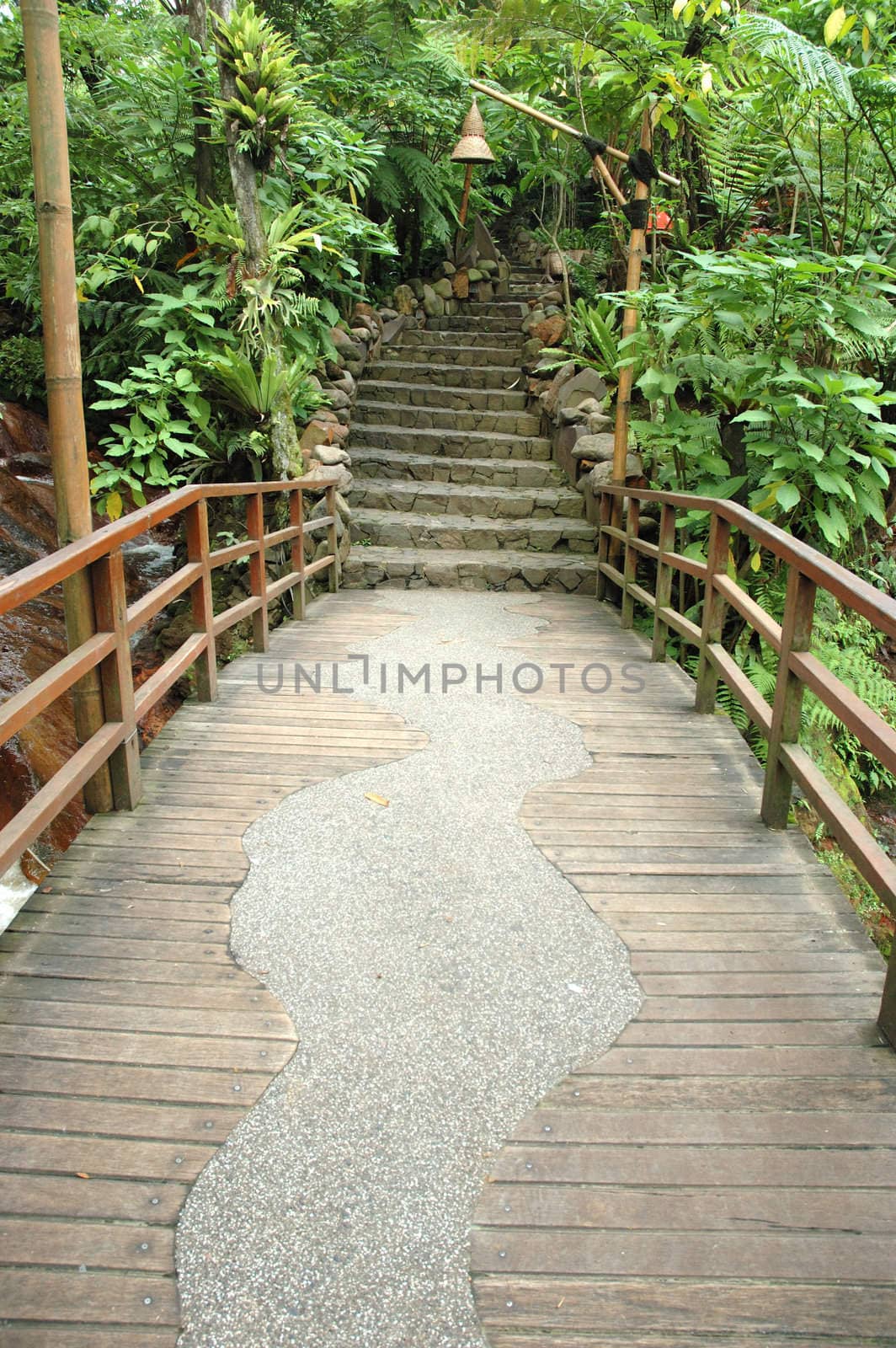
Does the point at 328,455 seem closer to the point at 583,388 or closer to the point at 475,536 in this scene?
the point at 475,536

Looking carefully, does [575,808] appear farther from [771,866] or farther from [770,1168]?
[770,1168]

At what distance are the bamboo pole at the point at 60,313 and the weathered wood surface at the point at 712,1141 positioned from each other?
1.55 meters

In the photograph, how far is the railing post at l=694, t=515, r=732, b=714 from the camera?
13.2ft

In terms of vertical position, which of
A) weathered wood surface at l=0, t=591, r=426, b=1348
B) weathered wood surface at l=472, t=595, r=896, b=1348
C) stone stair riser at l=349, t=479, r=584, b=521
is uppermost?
stone stair riser at l=349, t=479, r=584, b=521

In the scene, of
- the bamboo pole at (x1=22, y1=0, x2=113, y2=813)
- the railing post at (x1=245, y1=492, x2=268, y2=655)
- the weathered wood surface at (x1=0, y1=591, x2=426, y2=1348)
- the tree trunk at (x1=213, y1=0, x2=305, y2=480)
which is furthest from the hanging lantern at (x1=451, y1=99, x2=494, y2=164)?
the weathered wood surface at (x1=0, y1=591, x2=426, y2=1348)

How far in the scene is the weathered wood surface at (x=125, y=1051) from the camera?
4.88 feet

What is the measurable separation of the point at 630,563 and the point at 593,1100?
4511 mm

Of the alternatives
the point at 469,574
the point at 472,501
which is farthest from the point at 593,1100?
the point at 472,501

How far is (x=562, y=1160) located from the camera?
1.74m

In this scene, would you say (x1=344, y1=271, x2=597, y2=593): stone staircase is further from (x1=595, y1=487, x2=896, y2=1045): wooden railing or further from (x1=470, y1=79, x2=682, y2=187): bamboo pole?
(x1=470, y1=79, x2=682, y2=187): bamboo pole

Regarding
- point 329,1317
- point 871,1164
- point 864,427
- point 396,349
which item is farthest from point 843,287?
point 396,349

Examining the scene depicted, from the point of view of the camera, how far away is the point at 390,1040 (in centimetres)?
204

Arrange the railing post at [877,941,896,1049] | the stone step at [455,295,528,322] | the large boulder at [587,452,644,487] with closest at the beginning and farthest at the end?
the railing post at [877,941,896,1049] → the large boulder at [587,452,644,487] → the stone step at [455,295,528,322]

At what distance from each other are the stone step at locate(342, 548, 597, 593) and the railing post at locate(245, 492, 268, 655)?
7.07 feet
